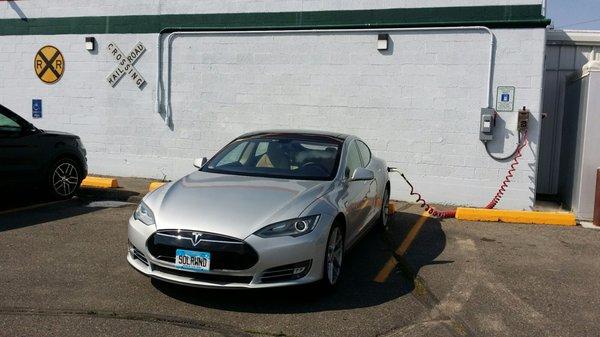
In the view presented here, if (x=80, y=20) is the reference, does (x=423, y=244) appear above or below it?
below

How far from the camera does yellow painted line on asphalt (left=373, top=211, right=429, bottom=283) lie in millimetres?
5723

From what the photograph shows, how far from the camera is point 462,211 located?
29.1ft

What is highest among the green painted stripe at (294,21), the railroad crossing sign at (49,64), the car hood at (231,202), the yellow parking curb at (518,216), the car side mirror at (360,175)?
the green painted stripe at (294,21)

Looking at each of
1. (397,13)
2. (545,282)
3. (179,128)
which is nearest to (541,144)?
(397,13)

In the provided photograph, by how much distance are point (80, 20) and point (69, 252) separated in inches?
293

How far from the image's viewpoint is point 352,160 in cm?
643

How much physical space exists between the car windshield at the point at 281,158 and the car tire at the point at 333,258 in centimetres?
74

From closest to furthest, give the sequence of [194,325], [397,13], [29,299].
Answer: [194,325] < [29,299] < [397,13]

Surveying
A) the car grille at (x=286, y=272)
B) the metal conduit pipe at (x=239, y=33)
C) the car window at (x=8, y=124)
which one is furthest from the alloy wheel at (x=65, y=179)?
the car grille at (x=286, y=272)

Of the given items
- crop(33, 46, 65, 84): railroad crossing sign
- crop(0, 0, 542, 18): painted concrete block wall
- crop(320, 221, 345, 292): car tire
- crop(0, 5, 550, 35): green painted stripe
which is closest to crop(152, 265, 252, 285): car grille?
crop(320, 221, 345, 292): car tire

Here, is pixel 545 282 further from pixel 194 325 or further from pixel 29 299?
pixel 29 299

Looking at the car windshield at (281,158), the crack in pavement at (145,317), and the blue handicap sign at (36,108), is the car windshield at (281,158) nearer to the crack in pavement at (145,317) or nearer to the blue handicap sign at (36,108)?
the crack in pavement at (145,317)

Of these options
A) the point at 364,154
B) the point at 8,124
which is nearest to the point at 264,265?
the point at 364,154

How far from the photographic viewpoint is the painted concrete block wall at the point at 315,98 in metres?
9.67
